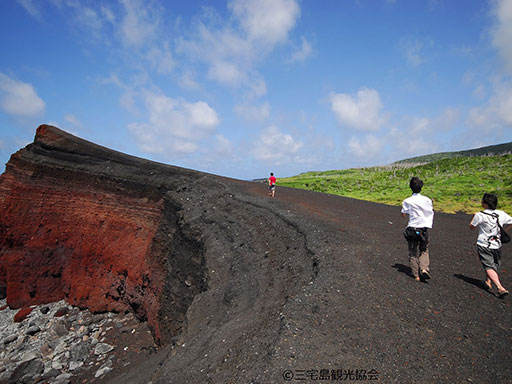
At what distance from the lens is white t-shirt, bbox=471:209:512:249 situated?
6.25m

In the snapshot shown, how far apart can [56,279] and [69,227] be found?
11.5ft

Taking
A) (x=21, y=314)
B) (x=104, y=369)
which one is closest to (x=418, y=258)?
(x=104, y=369)

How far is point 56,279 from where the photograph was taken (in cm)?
1716

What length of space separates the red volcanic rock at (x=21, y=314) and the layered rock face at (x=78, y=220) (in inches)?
22.5

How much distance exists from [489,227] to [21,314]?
22.5 m

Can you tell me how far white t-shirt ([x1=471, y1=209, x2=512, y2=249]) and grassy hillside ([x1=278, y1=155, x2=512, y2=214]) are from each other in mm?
15638

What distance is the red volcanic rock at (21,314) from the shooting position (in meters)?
15.7

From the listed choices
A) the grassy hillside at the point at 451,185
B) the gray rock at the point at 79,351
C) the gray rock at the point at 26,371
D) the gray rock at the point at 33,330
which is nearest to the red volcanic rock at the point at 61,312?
the gray rock at the point at 33,330

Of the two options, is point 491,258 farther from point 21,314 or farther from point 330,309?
point 21,314

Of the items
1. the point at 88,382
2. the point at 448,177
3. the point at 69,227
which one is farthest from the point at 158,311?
the point at 448,177

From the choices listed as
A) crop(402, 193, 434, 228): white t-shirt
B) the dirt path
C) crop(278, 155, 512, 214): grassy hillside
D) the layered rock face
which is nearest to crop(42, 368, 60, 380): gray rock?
the layered rock face

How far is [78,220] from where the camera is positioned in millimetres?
16750

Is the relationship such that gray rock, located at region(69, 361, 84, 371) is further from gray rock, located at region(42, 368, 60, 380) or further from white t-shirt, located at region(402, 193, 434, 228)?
white t-shirt, located at region(402, 193, 434, 228)

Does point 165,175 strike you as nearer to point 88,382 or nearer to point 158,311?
point 158,311
